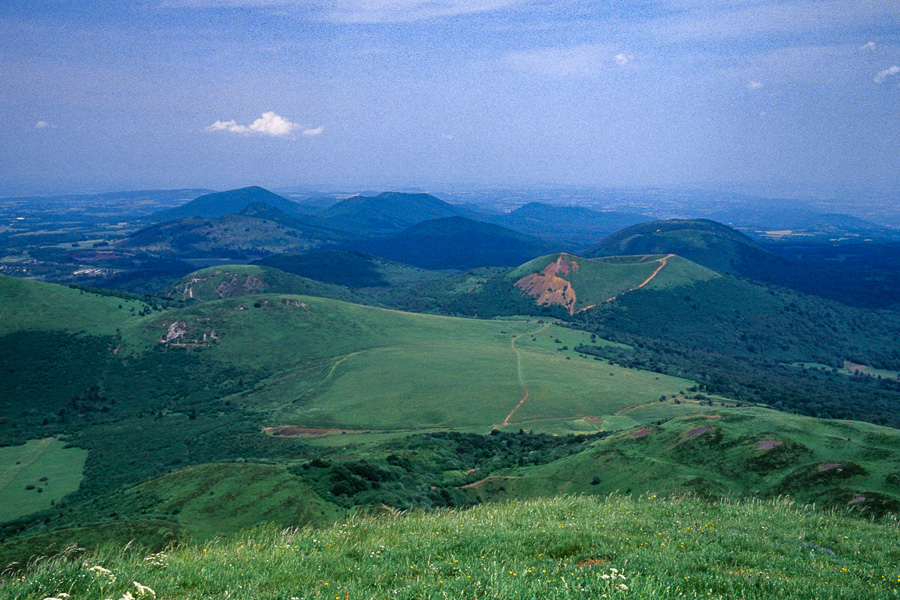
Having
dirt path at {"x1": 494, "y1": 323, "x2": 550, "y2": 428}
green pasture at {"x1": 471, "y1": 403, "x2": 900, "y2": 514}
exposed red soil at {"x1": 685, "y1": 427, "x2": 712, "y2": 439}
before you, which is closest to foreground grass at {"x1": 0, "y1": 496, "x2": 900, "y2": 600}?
green pasture at {"x1": 471, "y1": 403, "x2": 900, "y2": 514}

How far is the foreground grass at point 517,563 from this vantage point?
29.4ft

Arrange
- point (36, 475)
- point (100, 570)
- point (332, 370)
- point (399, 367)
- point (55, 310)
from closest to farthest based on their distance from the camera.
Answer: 1. point (100, 570)
2. point (36, 475)
3. point (399, 367)
4. point (332, 370)
5. point (55, 310)

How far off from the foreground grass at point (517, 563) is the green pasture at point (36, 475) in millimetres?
66830

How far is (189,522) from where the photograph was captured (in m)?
Result: 35.0

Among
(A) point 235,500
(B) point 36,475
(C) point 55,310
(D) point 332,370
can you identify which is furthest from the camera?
(C) point 55,310

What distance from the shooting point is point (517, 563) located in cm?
1079

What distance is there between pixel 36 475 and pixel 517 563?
88.9 meters

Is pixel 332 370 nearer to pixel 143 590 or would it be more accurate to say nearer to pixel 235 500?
pixel 235 500

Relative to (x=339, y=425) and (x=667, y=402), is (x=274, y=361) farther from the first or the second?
(x=667, y=402)

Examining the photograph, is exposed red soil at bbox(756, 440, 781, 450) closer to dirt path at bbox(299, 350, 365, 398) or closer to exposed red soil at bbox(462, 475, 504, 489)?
exposed red soil at bbox(462, 475, 504, 489)

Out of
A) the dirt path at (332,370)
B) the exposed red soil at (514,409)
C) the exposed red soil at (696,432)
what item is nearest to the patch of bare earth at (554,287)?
the dirt path at (332,370)

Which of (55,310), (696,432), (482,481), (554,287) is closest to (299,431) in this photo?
(482,481)

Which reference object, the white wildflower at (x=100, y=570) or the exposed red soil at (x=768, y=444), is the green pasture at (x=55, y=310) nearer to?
the exposed red soil at (x=768, y=444)

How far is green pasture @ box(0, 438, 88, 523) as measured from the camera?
2527 inches
